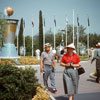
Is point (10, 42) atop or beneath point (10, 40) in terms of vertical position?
beneath

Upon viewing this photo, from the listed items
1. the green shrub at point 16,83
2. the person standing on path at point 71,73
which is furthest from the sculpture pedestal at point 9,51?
the green shrub at point 16,83

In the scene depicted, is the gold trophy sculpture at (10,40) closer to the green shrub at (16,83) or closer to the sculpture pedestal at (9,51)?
the sculpture pedestal at (9,51)

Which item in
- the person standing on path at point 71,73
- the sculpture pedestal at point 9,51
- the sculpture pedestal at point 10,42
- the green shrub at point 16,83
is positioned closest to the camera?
the green shrub at point 16,83

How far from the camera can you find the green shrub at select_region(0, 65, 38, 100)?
5.21 metres

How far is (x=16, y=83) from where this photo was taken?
530 cm

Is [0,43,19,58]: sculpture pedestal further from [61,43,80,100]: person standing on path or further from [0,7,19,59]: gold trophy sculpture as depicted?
[61,43,80,100]: person standing on path

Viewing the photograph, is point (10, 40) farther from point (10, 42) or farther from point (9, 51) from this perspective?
point (9, 51)

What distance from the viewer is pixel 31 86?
5480 mm

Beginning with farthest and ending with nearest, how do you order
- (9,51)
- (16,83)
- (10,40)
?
(9,51) → (10,40) → (16,83)

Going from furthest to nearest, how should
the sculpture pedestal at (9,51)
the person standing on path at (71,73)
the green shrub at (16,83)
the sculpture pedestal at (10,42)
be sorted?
the sculpture pedestal at (9,51), the sculpture pedestal at (10,42), the person standing on path at (71,73), the green shrub at (16,83)

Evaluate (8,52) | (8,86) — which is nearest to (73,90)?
(8,86)

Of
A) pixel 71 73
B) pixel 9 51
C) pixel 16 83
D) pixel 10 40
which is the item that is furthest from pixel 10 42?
pixel 16 83

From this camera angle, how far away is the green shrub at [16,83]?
521 centimetres

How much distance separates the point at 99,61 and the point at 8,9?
1945 cm
